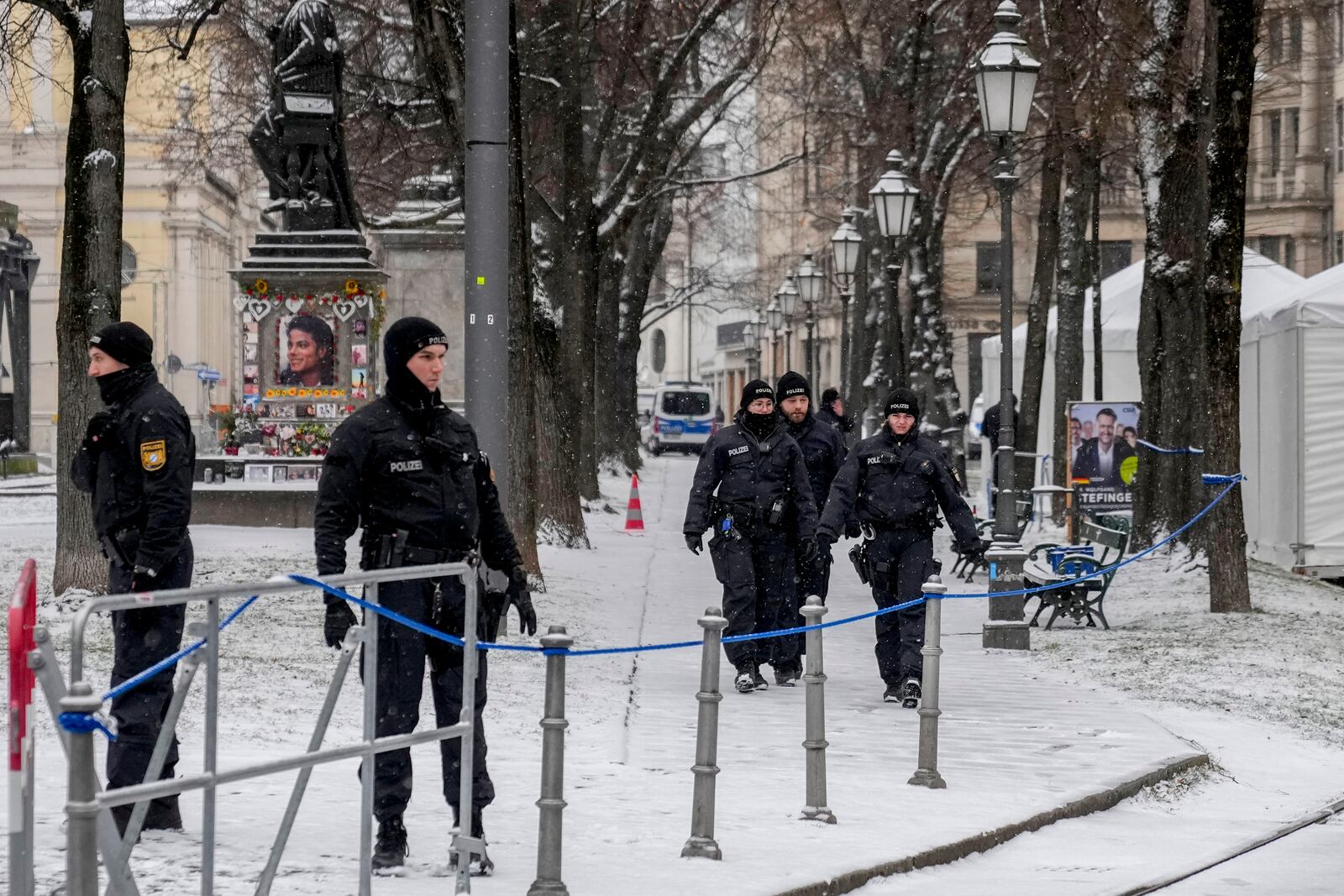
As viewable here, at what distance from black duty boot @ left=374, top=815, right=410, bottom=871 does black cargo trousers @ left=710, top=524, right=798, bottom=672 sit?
543 cm

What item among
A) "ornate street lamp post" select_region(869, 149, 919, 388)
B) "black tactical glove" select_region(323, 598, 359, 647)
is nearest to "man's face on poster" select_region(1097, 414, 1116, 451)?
"ornate street lamp post" select_region(869, 149, 919, 388)

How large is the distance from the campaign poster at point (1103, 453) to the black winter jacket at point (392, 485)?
48.8 feet

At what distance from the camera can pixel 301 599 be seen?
15734 millimetres

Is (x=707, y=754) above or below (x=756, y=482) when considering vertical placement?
below

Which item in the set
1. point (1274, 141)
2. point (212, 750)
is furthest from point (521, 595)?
point (1274, 141)

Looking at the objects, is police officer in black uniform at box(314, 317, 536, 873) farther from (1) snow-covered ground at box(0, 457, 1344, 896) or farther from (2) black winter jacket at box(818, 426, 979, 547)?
(2) black winter jacket at box(818, 426, 979, 547)

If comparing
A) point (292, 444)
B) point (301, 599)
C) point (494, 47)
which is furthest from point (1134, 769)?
point (292, 444)

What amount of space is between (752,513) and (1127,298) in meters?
20.3

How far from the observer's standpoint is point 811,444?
45.5 feet

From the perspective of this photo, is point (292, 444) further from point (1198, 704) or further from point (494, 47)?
point (1198, 704)

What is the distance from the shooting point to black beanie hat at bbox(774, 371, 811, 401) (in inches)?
521

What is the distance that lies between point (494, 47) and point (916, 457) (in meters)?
3.74

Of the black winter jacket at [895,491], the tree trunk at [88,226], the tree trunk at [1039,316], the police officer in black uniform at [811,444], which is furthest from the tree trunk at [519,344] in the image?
the tree trunk at [1039,316]

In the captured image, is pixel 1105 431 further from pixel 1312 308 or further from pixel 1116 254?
pixel 1116 254
